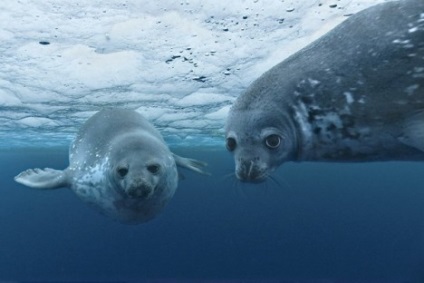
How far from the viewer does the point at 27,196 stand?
62.2 metres

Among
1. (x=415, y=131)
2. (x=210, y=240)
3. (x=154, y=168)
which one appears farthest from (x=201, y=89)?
(x=210, y=240)

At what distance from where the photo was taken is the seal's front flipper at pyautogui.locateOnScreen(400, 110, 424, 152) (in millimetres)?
3045

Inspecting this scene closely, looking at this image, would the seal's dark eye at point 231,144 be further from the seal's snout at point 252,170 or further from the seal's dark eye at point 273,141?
the seal's dark eye at point 273,141

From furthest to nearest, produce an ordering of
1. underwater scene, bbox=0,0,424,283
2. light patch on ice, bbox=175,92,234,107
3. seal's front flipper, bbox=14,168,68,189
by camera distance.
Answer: light patch on ice, bbox=175,92,234,107
seal's front flipper, bbox=14,168,68,189
underwater scene, bbox=0,0,424,283

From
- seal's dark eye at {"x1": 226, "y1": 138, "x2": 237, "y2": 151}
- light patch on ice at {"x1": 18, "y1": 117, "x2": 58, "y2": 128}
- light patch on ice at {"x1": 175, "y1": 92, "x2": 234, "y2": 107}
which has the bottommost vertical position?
seal's dark eye at {"x1": 226, "y1": 138, "x2": 237, "y2": 151}

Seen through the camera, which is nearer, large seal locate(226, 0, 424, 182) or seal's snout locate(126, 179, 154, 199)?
large seal locate(226, 0, 424, 182)

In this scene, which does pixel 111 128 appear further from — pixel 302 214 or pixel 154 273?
pixel 302 214

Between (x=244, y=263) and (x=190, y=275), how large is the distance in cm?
583

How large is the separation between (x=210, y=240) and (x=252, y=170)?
42.0m

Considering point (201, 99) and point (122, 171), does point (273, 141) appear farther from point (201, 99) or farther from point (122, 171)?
point (201, 99)

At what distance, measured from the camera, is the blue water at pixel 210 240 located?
132ft

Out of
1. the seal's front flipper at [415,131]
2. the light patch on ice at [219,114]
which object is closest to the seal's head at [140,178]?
the seal's front flipper at [415,131]

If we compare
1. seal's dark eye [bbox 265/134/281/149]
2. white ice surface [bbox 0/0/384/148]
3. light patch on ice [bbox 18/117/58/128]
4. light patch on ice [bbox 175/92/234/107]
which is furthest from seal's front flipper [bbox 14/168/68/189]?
light patch on ice [bbox 18/117/58/128]

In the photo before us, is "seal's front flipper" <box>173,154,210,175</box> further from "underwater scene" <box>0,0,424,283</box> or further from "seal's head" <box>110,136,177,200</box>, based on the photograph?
"seal's head" <box>110,136,177,200</box>
